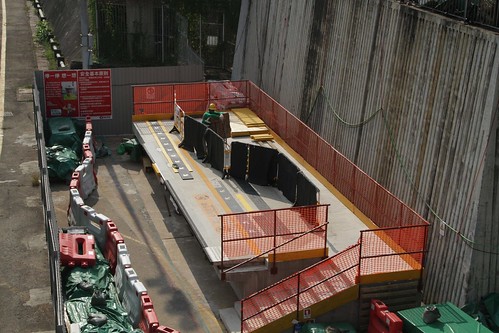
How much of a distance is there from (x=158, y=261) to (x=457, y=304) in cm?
735

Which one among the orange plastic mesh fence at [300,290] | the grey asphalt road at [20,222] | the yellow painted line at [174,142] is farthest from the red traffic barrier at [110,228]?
the yellow painted line at [174,142]

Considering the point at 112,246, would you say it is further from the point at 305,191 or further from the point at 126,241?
the point at 305,191

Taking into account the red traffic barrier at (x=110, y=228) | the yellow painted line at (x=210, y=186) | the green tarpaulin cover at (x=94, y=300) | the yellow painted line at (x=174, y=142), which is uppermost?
the yellow painted line at (x=174, y=142)

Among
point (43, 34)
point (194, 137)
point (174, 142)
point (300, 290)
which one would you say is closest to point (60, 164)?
point (174, 142)

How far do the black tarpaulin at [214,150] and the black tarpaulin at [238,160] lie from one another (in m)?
0.35

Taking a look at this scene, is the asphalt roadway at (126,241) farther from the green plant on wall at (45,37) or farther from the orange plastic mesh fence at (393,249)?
the green plant on wall at (45,37)

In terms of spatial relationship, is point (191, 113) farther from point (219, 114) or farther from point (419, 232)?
point (419, 232)

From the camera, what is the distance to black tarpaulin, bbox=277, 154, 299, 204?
67.5ft

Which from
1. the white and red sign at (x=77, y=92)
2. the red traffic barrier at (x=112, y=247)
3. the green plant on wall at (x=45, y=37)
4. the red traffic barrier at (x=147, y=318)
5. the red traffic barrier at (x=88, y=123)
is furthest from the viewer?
the green plant on wall at (x=45, y=37)

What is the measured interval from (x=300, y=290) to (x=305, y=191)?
3573 millimetres

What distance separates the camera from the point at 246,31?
103 ft

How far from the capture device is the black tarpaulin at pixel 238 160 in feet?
72.1

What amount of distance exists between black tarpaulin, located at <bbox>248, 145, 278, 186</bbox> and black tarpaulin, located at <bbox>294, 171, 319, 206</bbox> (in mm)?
1691

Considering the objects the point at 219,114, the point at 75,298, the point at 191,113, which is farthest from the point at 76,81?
the point at 75,298
